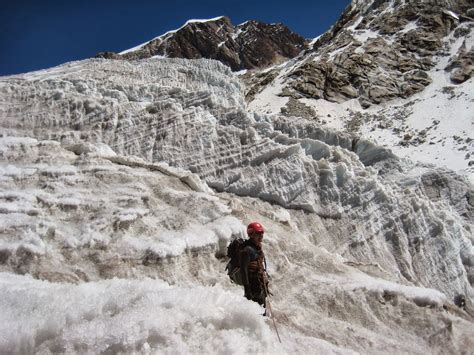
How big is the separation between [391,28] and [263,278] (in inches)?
3206

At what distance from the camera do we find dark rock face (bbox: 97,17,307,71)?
132000 mm

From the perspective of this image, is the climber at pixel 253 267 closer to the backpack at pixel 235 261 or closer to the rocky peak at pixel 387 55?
the backpack at pixel 235 261

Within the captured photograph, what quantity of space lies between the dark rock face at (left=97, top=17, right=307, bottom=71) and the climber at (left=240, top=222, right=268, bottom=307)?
123m

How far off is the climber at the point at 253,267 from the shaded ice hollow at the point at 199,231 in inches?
36.6

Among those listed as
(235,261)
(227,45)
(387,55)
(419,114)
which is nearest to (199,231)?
(235,261)

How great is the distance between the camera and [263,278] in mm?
6684

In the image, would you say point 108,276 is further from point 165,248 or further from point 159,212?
point 159,212

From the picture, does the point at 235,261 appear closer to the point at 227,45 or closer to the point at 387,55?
the point at 387,55

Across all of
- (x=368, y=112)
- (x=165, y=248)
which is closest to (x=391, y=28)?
(x=368, y=112)

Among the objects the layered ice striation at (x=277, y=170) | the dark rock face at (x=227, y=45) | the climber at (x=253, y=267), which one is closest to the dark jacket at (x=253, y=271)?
the climber at (x=253, y=267)

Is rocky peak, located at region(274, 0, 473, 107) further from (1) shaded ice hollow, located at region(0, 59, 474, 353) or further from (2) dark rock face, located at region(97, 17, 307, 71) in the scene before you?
(2) dark rock face, located at region(97, 17, 307, 71)

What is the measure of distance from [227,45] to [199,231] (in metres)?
137

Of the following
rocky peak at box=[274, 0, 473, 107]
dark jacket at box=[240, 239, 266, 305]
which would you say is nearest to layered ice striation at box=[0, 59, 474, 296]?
dark jacket at box=[240, 239, 266, 305]

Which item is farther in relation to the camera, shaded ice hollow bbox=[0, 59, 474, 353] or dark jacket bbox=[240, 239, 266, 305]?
dark jacket bbox=[240, 239, 266, 305]
